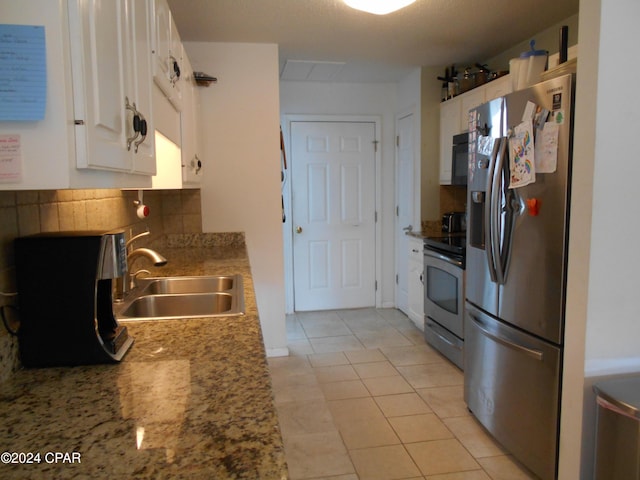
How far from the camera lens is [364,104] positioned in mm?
4723

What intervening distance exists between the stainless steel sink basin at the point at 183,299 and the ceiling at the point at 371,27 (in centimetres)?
158

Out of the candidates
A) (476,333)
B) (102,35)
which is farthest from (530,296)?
(102,35)

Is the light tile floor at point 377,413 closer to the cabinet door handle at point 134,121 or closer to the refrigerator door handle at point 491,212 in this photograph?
the refrigerator door handle at point 491,212

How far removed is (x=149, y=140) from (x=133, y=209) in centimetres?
123

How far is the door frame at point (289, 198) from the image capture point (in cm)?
462

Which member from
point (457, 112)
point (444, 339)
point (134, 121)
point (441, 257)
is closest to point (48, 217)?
point (134, 121)

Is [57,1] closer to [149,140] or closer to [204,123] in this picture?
[149,140]

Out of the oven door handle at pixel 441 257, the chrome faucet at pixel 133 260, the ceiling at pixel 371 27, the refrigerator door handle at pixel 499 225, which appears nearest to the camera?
the chrome faucet at pixel 133 260

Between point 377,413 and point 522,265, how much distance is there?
4.09 ft

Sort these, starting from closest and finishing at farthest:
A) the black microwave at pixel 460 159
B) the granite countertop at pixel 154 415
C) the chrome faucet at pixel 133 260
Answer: the granite countertop at pixel 154 415 < the chrome faucet at pixel 133 260 < the black microwave at pixel 460 159

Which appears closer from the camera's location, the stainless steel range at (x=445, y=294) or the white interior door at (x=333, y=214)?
the stainless steel range at (x=445, y=294)

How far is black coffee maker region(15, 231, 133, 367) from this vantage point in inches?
42.2

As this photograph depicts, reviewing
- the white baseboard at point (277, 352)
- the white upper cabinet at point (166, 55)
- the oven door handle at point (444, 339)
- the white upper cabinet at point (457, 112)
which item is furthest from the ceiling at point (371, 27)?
the white baseboard at point (277, 352)

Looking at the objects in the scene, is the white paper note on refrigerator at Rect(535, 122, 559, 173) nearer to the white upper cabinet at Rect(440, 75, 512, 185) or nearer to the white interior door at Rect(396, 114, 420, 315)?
the white upper cabinet at Rect(440, 75, 512, 185)
